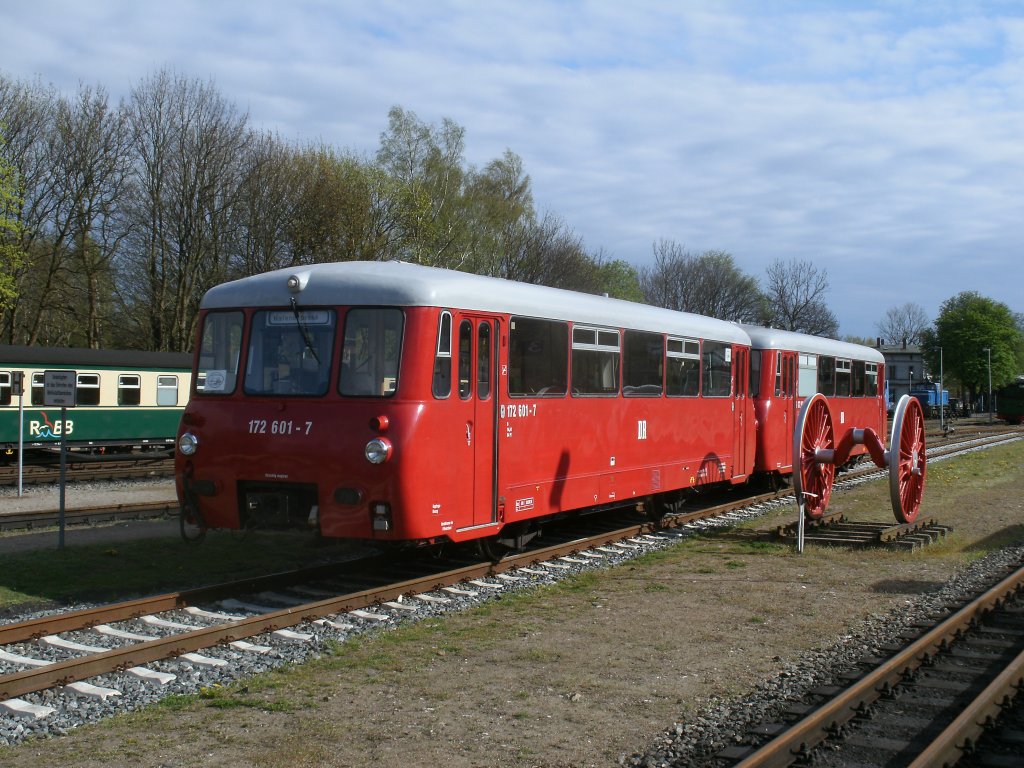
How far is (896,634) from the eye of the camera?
8.20 metres

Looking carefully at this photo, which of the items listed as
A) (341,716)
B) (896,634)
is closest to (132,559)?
(341,716)

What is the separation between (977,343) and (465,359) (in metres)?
89.1

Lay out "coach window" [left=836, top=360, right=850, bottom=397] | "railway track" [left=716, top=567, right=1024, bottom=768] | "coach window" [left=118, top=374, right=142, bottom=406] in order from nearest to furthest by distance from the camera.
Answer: "railway track" [left=716, top=567, right=1024, bottom=768] < "coach window" [left=836, top=360, right=850, bottom=397] < "coach window" [left=118, top=374, right=142, bottom=406]

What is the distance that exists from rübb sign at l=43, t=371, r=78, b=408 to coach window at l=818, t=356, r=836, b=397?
46.3 feet

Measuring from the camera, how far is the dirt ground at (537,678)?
5477 millimetres

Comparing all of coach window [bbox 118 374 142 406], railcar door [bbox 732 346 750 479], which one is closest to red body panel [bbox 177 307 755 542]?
railcar door [bbox 732 346 750 479]

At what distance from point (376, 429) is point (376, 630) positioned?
169cm

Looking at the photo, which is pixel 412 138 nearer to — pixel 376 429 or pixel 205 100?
pixel 205 100

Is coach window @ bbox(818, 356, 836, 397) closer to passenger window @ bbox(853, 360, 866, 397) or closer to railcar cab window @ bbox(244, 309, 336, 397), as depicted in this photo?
passenger window @ bbox(853, 360, 866, 397)

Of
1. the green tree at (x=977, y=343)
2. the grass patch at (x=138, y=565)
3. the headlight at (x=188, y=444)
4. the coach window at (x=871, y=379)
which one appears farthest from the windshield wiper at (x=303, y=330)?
the green tree at (x=977, y=343)

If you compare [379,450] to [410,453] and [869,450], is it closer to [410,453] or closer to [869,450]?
[410,453]

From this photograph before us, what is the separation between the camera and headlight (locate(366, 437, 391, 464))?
863 cm

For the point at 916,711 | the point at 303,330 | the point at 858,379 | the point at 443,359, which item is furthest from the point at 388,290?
the point at 858,379

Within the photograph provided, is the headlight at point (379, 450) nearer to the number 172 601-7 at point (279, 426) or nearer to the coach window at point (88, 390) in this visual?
the number 172 601-7 at point (279, 426)
